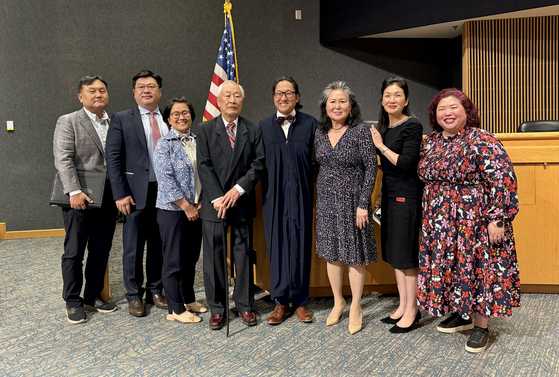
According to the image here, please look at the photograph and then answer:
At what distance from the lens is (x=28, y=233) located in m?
5.63

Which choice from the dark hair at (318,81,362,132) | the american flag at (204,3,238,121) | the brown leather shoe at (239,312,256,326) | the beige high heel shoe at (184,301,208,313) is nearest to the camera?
the dark hair at (318,81,362,132)

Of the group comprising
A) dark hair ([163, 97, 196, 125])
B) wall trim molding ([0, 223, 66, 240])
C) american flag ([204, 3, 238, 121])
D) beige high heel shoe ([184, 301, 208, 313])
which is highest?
american flag ([204, 3, 238, 121])

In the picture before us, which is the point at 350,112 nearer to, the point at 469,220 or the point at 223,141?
the point at 223,141

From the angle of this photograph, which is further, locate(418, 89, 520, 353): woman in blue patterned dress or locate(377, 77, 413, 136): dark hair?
locate(377, 77, 413, 136): dark hair

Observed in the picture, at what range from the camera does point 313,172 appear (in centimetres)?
284

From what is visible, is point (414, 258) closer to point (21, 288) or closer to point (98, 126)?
point (98, 126)

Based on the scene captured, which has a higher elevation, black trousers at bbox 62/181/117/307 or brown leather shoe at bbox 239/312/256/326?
black trousers at bbox 62/181/117/307

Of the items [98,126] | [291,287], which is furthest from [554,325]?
[98,126]

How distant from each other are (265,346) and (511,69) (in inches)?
241

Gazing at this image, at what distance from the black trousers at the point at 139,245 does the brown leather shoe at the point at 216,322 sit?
62 cm

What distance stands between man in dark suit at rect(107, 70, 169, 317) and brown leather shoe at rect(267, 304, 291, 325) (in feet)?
2.96

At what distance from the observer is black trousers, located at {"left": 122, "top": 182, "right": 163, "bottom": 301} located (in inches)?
113

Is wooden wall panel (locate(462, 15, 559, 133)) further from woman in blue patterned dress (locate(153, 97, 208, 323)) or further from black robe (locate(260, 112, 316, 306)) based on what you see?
woman in blue patterned dress (locate(153, 97, 208, 323))

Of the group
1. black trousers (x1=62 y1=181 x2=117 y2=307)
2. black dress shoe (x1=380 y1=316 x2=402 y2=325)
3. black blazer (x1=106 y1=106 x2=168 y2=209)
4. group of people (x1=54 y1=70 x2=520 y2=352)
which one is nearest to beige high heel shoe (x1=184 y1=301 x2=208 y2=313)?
group of people (x1=54 y1=70 x2=520 y2=352)
